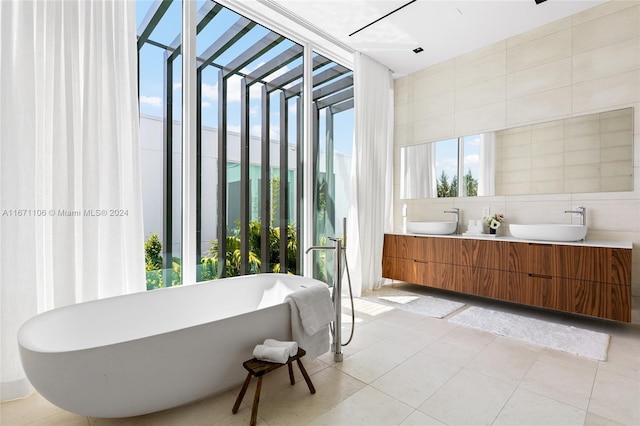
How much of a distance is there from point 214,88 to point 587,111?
3466 mm

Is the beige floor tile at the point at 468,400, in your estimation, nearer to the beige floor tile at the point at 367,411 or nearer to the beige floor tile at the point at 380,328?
the beige floor tile at the point at 367,411

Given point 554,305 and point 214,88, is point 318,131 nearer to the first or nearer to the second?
point 214,88

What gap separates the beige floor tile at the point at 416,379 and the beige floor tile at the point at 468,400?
5 cm

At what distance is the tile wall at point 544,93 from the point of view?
9.36ft

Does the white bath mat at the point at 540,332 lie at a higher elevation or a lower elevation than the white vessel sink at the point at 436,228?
lower

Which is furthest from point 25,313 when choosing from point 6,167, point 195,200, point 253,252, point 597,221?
point 597,221

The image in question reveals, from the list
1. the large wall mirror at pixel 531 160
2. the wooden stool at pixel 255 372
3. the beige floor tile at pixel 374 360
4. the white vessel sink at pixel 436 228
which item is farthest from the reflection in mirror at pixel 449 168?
the wooden stool at pixel 255 372

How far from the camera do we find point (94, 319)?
184 cm

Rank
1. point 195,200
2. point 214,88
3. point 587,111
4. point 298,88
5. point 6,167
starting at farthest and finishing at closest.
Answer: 1. point 298,88
2. point 587,111
3. point 214,88
4. point 195,200
5. point 6,167

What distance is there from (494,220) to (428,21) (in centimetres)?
216

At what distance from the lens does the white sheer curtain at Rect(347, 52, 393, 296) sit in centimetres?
389

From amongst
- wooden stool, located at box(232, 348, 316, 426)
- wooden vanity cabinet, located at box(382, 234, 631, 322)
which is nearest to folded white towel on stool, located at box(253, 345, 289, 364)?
wooden stool, located at box(232, 348, 316, 426)

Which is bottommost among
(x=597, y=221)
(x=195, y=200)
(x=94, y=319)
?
(x=94, y=319)

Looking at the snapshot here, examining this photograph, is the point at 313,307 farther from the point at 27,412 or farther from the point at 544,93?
the point at 544,93
